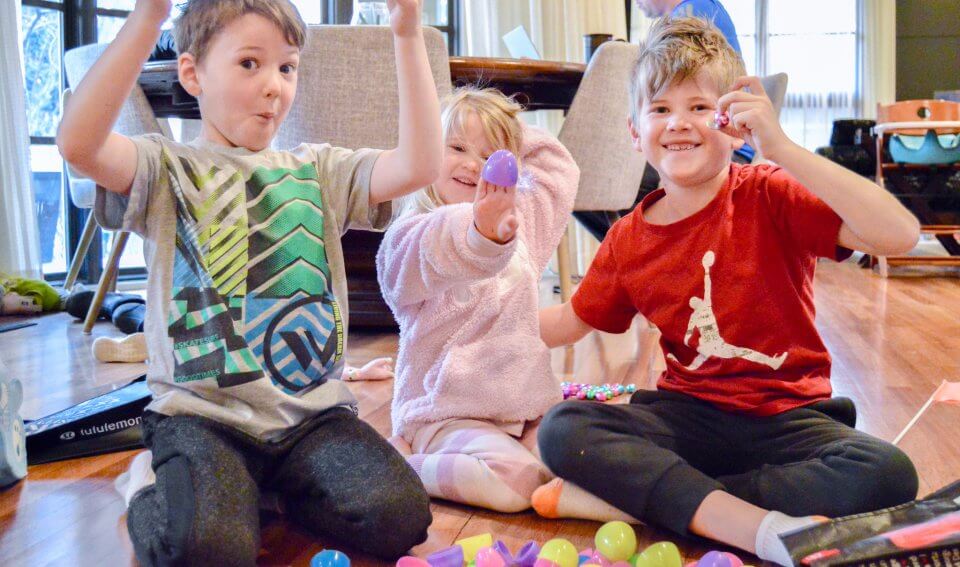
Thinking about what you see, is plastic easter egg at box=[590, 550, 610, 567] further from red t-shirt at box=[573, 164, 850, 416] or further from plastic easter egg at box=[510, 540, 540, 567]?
red t-shirt at box=[573, 164, 850, 416]

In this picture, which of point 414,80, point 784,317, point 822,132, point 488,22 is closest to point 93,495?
point 414,80

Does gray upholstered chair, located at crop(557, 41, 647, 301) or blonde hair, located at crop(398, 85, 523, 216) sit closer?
blonde hair, located at crop(398, 85, 523, 216)

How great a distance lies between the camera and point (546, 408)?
56.2 inches

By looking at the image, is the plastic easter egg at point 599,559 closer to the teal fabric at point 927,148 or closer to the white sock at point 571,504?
the white sock at point 571,504

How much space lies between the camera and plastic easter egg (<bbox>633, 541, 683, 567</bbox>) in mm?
946

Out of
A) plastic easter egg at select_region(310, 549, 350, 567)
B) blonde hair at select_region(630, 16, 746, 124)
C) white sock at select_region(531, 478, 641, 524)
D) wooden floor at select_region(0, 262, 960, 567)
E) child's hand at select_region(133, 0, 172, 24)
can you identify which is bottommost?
wooden floor at select_region(0, 262, 960, 567)

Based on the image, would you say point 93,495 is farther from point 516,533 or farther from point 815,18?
point 815,18

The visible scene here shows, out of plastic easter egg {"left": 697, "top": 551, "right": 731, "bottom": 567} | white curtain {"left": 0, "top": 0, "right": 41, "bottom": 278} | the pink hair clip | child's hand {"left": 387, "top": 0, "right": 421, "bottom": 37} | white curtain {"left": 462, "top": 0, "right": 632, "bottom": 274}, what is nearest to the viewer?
plastic easter egg {"left": 697, "top": 551, "right": 731, "bottom": 567}

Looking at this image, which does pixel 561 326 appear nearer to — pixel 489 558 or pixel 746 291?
pixel 746 291

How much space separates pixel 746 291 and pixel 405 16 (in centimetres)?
54

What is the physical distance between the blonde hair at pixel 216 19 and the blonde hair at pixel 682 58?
0.46 m

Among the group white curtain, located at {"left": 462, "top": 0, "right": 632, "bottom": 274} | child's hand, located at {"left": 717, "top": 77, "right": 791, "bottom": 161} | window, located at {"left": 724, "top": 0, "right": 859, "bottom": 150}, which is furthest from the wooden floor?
window, located at {"left": 724, "top": 0, "right": 859, "bottom": 150}

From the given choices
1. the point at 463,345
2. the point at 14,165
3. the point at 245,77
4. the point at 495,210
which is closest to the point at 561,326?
the point at 463,345

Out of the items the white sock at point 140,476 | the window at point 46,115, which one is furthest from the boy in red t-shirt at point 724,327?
the window at point 46,115
